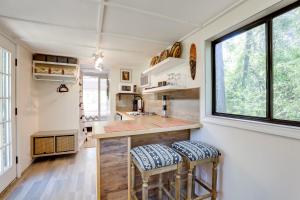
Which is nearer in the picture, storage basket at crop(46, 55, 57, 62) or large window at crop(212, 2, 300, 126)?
large window at crop(212, 2, 300, 126)

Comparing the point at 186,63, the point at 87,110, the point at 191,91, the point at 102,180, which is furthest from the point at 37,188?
the point at 87,110

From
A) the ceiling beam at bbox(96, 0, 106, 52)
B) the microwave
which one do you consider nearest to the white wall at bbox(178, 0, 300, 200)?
the ceiling beam at bbox(96, 0, 106, 52)

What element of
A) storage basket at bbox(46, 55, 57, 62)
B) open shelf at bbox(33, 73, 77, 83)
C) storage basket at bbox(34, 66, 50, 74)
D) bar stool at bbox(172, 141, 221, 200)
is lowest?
bar stool at bbox(172, 141, 221, 200)

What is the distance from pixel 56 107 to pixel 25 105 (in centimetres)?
75

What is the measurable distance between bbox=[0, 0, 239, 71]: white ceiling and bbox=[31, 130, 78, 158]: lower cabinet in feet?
5.68

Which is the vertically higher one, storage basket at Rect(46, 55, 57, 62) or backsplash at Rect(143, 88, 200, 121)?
storage basket at Rect(46, 55, 57, 62)

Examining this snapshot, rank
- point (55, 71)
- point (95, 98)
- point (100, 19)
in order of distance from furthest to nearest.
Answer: point (95, 98)
point (55, 71)
point (100, 19)

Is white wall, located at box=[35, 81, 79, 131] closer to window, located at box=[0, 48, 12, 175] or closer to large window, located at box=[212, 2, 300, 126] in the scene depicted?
window, located at box=[0, 48, 12, 175]

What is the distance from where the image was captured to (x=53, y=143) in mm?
3016

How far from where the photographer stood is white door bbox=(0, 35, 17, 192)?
2.03 meters

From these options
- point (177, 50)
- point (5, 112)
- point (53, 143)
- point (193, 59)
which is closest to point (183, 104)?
point (193, 59)

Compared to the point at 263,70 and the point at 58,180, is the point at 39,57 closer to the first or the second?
the point at 58,180

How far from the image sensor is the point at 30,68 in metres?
2.90

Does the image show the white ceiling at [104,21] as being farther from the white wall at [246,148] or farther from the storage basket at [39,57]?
the storage basket at [39,57]
